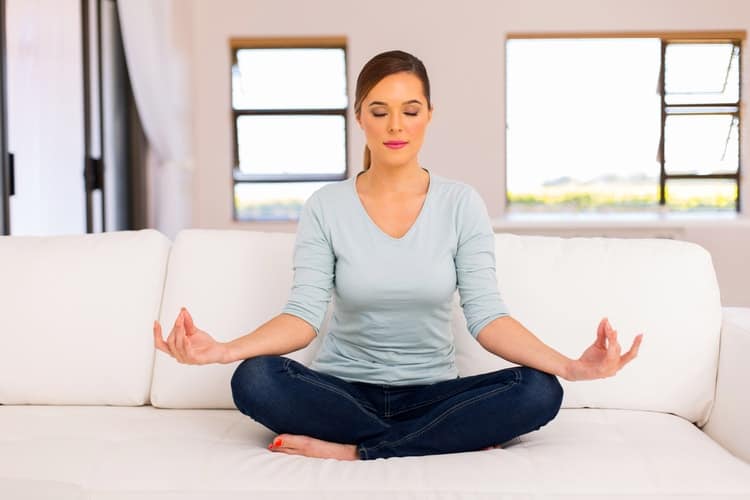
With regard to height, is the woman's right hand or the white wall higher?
the white wall

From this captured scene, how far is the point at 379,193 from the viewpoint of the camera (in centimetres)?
207

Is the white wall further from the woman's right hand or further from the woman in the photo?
the woman's right hand

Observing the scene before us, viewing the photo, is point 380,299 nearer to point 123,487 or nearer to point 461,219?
point 461,219

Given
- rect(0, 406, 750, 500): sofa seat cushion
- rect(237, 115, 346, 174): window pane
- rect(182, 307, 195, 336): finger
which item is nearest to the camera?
rect(0, 406, 750, 500): sofa seat cushion

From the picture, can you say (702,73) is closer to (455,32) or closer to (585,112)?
(585,112)

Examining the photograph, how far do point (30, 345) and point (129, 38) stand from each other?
301cm

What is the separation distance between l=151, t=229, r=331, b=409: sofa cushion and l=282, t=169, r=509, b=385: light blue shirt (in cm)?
25

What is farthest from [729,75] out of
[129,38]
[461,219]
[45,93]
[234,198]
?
[461,219]

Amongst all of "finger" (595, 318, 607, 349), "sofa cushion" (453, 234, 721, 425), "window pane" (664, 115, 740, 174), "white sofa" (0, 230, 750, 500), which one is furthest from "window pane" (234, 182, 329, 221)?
"finger" (595, 318, 607, 349)

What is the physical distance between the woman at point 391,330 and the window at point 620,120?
14.2 feet

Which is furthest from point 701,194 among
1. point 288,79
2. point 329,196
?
point 329,196

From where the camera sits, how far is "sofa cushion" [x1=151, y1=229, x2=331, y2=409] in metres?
2.19

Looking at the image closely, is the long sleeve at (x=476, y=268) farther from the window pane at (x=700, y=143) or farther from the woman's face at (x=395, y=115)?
the window pane at (x=700, y=143)

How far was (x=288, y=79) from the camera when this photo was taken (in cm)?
633
